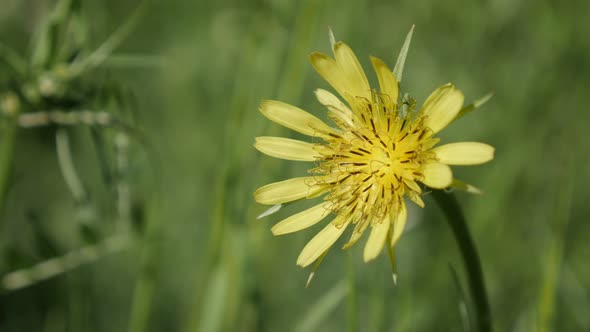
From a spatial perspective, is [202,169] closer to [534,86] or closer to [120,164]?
[120,164]

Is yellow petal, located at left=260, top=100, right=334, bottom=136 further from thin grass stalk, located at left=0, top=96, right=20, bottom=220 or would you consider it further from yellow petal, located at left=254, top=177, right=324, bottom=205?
thin grass stalk, located at left=0, top=96, right=20, bottom=220

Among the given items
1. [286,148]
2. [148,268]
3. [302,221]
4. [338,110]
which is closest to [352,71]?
[338,110]

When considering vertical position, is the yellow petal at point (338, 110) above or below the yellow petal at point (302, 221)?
above

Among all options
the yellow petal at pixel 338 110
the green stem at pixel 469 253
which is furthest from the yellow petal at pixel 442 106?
the yellow petal at pixel 338 110

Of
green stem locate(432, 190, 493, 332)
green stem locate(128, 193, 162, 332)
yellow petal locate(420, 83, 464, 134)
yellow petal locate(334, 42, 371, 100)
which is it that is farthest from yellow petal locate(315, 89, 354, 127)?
green stem locate(128, 193, 162, 332)

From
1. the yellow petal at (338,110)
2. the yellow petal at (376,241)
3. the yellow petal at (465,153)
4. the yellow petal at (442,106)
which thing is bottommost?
the yellow petal at (376,241)

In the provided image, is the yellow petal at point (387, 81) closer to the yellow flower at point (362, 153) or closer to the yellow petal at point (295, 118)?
the yellow flower at point (362, 153)

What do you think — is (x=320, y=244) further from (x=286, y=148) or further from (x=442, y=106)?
(x=442, y=106)
